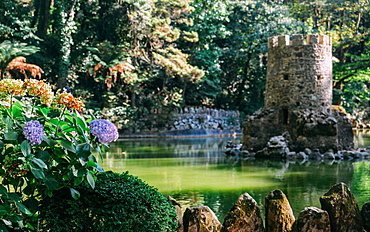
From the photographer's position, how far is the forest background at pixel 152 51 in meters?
22.4

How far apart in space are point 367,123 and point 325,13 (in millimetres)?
9032

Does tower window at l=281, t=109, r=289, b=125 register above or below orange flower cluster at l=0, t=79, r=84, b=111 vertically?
above

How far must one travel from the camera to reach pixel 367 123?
3356 cm

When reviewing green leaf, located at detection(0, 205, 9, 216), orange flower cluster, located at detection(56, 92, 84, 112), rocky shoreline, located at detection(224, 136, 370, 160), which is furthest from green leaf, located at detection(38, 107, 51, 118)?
rocky shoreline, located at detection(224, 136, 370, 160)

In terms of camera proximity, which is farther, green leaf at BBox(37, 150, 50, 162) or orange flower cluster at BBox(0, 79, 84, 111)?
orange flower cluster at BBox(0, 79, 84, 111)

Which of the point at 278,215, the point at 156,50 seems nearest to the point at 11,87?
the point at 278,215

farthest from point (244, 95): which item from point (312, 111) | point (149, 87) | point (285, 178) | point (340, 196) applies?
point (340, 196)

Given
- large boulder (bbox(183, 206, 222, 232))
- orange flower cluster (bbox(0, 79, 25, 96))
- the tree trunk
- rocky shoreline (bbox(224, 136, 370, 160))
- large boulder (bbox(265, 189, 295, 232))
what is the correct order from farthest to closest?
the tree trunk
rocky shoreline (bbox(224, 136, 370, 160))
large boulder (bbox(265, 189, 295, 232))
large boulder (bbox(183, 206, 222, 232))
orange flower cluster (bbox(0, 79, 25, 96))

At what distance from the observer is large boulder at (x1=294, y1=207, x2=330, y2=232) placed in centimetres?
418

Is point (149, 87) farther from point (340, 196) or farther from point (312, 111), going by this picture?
point (340, 196)

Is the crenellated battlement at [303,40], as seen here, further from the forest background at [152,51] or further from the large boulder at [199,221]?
the large boulder at [199,221]

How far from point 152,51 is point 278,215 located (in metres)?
21.8

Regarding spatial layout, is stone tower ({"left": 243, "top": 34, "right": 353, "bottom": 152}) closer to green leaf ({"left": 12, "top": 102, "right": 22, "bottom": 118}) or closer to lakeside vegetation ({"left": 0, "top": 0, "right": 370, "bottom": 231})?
lakeside vegetation ({"left": 0, "top": 0, "right": 370, "bottom": 231})

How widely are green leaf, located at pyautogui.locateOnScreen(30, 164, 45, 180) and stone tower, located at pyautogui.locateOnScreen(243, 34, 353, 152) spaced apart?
13.5 m
